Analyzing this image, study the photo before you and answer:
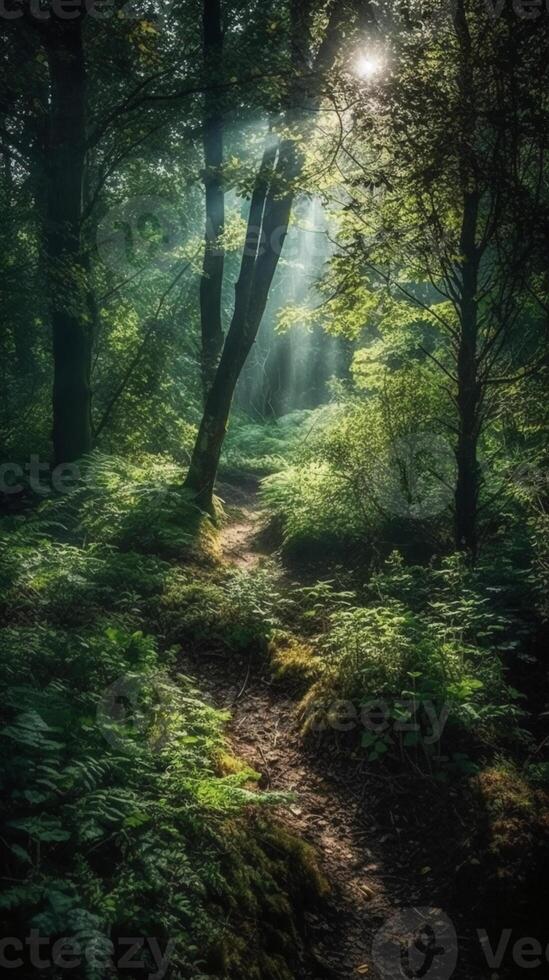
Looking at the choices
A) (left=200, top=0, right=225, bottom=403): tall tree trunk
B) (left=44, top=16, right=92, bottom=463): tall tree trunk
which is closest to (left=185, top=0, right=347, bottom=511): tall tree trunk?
(left=200, top=0, right=225, bottom=403): tall tree trunk

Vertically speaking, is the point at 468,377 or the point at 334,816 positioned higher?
the point at 468,377

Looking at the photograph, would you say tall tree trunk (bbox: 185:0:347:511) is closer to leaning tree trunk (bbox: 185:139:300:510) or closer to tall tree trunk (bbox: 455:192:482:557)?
leaning tree trunk (bbox: 185:139:300:510)

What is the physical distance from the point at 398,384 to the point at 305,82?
13.3 feet

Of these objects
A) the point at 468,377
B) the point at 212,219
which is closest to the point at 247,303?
the point at 212,219

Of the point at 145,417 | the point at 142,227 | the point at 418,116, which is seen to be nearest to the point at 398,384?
the point at 418,116

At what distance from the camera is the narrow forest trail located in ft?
10.8

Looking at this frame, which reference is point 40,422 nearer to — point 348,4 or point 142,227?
point 142,227

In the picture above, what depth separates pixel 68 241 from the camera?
10016 millimetres

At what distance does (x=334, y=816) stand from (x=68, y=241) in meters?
9.40

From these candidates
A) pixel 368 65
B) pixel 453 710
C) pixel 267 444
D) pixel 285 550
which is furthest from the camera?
pixel 267 444

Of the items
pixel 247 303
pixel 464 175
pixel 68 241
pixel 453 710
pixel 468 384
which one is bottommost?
pixel 453 710

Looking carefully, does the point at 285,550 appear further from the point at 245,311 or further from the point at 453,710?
the point at 453,710

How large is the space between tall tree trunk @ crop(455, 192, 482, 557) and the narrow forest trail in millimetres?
3128

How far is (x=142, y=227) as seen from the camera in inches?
637
